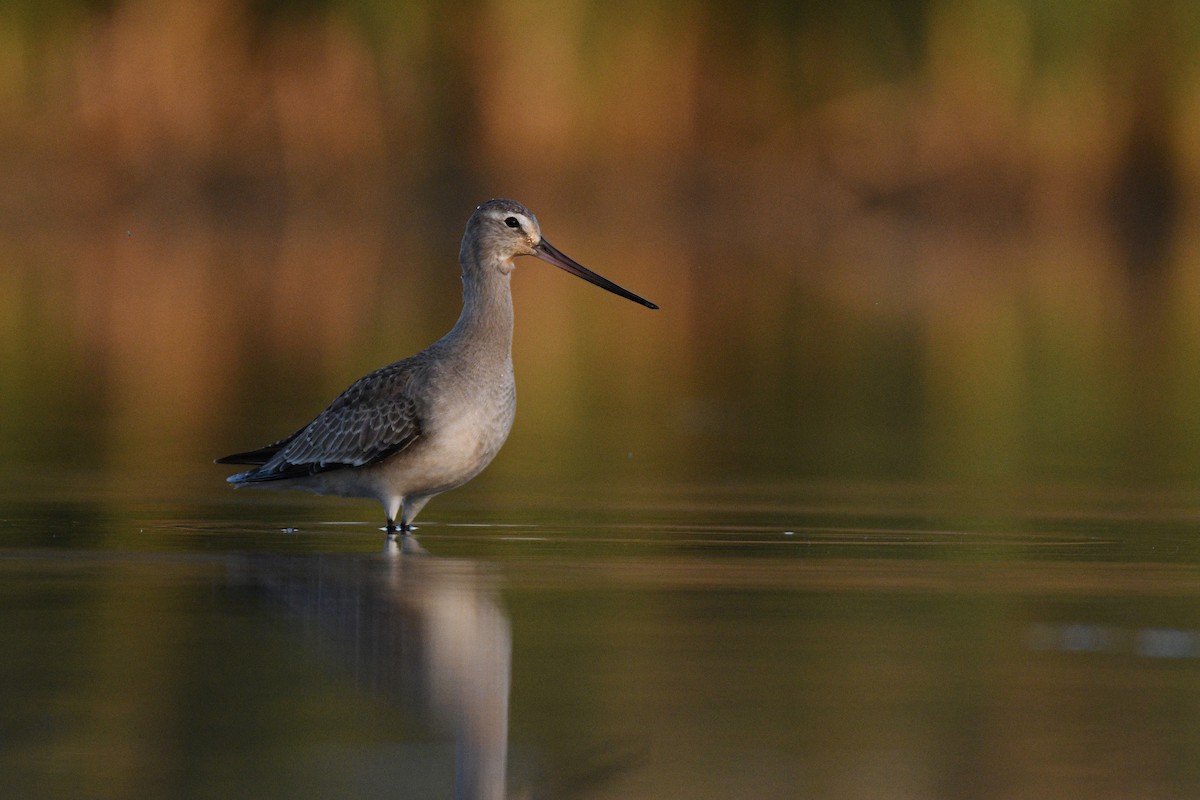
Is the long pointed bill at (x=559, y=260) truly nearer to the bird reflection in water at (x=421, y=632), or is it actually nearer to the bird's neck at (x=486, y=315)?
the bird's neck at (x=486, y=315)

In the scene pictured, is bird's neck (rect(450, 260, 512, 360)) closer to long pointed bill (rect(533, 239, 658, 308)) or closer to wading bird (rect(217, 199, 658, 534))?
wading bird (rect(217, 199, 658, 534))

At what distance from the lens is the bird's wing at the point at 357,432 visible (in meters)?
8.01

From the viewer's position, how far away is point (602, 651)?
229 inches

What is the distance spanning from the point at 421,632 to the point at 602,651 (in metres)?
0.49

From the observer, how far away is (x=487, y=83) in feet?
119

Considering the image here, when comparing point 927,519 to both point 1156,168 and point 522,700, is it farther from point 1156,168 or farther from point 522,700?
point 1156,168

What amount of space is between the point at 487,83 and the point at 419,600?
3013 centimetres

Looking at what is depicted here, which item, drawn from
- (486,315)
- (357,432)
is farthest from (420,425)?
(486,315)

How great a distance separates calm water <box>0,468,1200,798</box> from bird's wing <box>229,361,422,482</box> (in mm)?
205

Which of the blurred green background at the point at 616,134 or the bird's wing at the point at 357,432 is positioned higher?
the blurred green background at the point at 616,134

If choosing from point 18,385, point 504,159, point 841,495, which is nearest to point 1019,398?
point 841,495

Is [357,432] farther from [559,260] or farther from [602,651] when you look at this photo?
[602,651]

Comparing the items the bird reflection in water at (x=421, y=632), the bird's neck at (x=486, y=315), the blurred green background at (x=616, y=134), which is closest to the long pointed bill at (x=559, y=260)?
the bird's neck at (x=486, y=315)

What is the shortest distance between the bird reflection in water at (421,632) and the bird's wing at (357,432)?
Result: 34 cm
